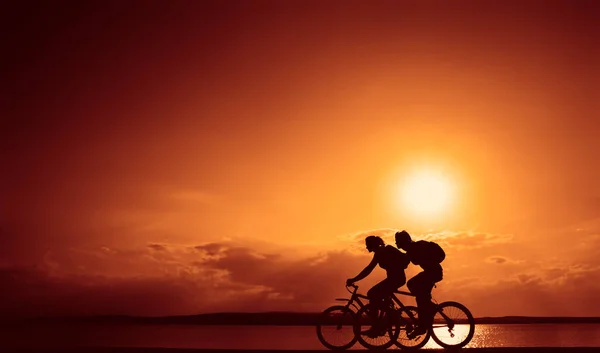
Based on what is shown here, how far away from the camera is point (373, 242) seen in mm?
15539

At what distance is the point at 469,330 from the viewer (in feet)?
51.4

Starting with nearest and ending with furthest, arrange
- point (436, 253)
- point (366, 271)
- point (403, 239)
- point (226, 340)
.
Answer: point (436, 253) → point (403, 239) → point (366, 271) → point (226, 340)

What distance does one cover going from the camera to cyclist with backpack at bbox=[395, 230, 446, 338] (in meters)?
15.3

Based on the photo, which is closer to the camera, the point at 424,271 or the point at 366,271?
the point at 424,271

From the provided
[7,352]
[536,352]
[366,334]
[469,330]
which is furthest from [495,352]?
[7,352]

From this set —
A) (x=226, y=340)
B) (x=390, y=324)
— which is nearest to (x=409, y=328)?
(x=390, y=324)

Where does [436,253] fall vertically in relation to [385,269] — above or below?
above

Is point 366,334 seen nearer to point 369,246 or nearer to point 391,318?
point 391,318

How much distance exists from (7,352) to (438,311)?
10.2m

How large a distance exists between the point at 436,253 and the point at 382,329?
95.6 inches

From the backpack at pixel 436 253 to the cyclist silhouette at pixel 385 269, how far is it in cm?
63

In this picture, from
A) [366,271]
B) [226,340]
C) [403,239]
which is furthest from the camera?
[226,340]

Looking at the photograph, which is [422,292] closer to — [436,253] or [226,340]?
[436,253]

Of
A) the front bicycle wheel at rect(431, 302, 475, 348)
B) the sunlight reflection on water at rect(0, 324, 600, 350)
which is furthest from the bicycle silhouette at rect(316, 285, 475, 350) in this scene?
the sunlight reflection on water at rect(0, 324, 600, 350)
